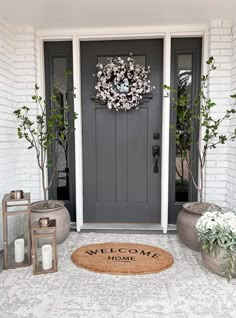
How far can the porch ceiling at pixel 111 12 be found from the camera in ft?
7.34

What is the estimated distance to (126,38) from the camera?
111 inches

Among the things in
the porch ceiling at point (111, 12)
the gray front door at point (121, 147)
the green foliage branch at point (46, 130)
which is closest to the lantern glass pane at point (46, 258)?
the green foliage branch at point (46, 130)

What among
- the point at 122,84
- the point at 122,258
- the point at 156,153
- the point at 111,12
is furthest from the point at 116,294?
the point at 111,12

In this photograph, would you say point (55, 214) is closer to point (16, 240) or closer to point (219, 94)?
point (16, 240)

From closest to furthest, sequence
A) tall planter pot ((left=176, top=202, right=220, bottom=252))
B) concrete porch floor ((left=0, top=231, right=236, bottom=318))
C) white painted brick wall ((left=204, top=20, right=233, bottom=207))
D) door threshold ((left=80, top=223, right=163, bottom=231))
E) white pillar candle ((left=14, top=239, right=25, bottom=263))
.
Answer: concrete porch floor ((left=0, top=231, right=236, bottom=318)) < white pillar candle ((left=14, top=239, right=25, bottom=263)) < tall planter pot ((left=176, top=202, right=220, bottom=252)) < white painted brick wall ((left=204, top=20, right=233, bottom=207)) < door threshold ((left=80, top=223, right=163, bottom=231))

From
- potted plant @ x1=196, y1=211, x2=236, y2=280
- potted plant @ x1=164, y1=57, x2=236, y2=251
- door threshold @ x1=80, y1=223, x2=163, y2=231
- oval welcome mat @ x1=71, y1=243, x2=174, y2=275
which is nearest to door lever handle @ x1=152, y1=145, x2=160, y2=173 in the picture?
potted plant @ x1=164, y1=57, x2=236, y2=251

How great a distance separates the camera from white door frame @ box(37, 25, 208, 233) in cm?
270

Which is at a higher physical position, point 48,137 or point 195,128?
point 195,128

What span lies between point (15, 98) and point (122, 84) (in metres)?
1.16

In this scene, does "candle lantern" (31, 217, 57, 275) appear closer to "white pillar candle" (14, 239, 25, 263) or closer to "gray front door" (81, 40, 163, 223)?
"white pillar candle" (14, 239, 25, 263)

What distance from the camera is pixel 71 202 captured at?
3045 mm

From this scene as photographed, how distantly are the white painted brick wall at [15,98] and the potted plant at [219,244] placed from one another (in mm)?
1814

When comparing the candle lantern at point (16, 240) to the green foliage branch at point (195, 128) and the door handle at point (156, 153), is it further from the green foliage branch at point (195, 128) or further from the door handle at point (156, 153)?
the green foliage branch at point (195, 128)

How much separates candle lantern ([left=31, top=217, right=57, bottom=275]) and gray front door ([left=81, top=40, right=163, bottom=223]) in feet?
3.30
